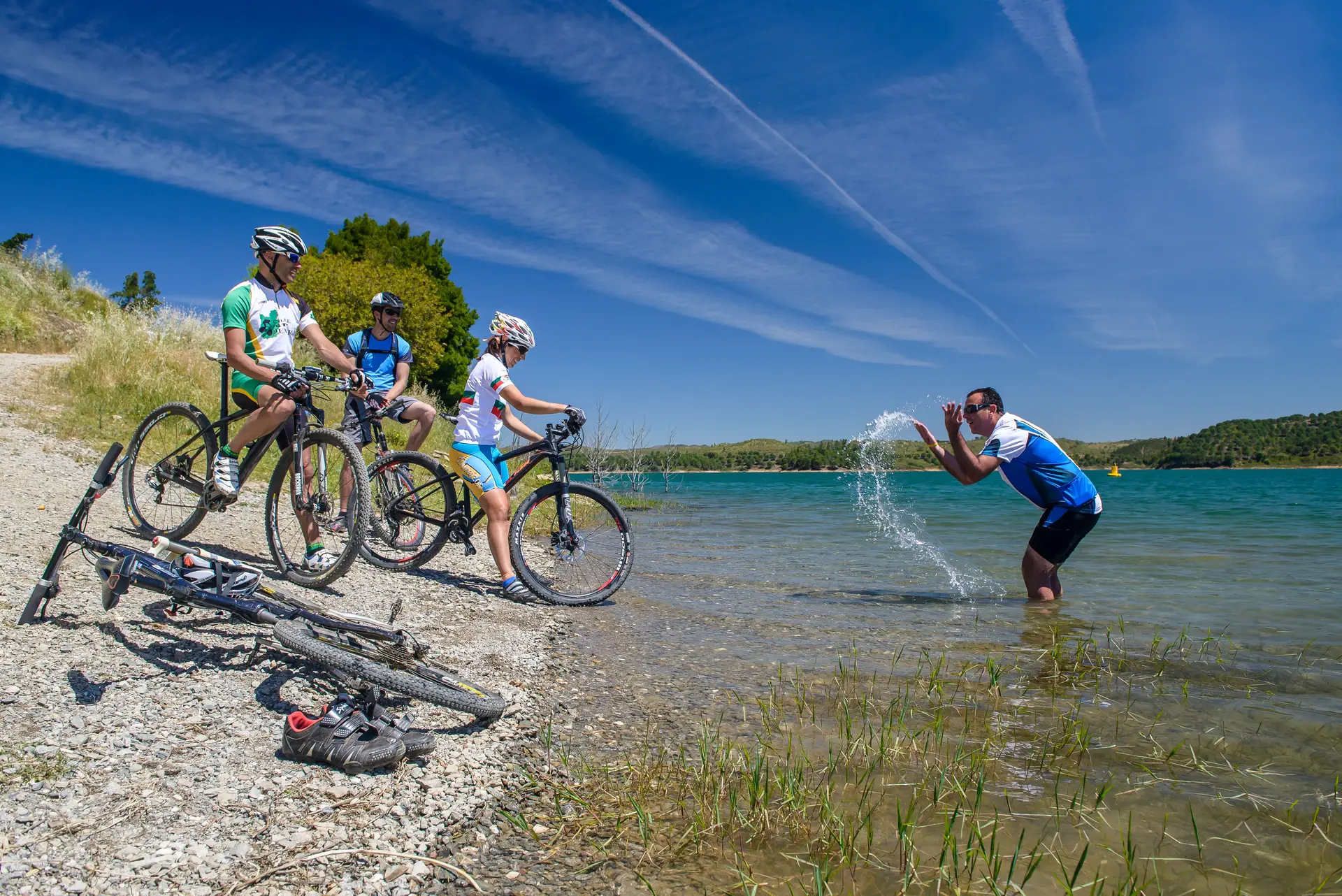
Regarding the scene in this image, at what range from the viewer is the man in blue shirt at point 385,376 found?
7.46m

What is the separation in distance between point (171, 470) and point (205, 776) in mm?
4528

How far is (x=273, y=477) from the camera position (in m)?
5.60

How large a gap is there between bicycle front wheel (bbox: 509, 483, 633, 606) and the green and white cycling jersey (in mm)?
2359

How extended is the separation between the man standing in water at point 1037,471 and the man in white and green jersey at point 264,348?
5390mm

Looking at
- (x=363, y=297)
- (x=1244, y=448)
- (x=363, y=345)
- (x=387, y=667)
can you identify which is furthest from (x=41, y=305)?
(x=1244, y=448)

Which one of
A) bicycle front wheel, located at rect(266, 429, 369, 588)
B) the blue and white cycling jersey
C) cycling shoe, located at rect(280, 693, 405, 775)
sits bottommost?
cycling shoe, located at rect(280, 693, 405, 775)

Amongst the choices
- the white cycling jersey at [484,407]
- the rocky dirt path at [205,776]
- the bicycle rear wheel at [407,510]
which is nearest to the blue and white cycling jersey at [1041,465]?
the white cycling jersey at [484,407]

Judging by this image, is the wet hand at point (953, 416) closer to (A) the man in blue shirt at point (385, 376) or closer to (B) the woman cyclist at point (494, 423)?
(B) the woman cyclist at point (494, 423)

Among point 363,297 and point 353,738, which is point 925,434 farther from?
point 363,297

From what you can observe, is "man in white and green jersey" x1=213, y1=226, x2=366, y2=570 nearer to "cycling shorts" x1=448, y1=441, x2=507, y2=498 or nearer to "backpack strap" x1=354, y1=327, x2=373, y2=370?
"cycling shorts" x1=448, y1=441, x2=507, y2=498

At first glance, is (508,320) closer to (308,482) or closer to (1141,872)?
(308,482)

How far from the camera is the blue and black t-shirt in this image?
774 centimetres

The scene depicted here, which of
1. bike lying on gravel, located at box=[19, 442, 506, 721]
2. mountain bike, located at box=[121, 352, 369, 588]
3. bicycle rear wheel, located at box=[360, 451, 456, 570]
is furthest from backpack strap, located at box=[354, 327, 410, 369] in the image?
bike lying on gravel, located at box=[19, 442, 506, 721]

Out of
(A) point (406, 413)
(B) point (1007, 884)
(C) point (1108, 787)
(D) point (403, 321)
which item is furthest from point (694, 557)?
(D) point (403, 321)
